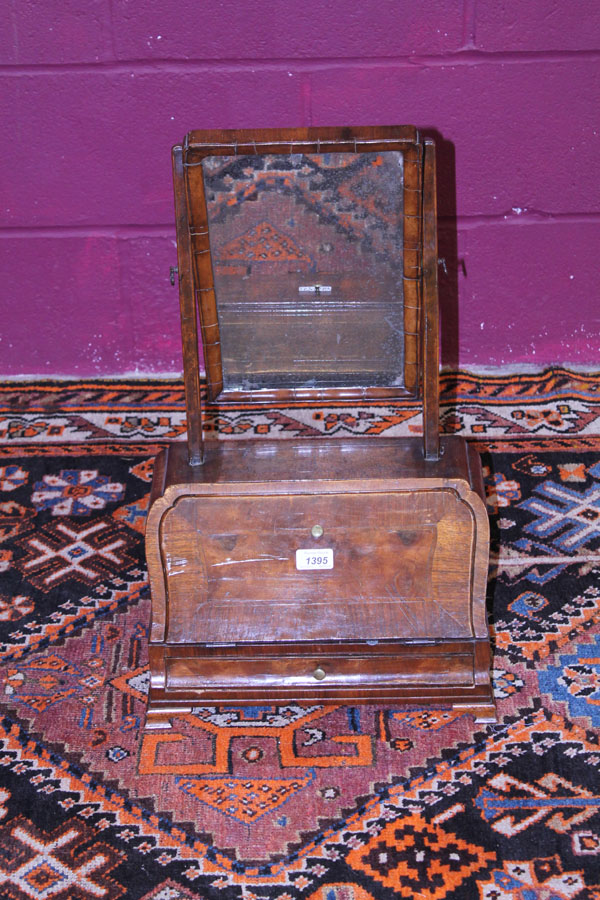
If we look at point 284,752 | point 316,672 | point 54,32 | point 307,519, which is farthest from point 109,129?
point 284,752

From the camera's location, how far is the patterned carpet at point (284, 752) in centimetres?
235

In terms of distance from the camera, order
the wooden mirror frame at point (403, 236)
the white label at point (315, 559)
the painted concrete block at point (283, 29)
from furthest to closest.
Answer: the painted concrete block at point (283, 29) → the white label at point (315, 559) → the wooden mirror frame at point (403, 236)

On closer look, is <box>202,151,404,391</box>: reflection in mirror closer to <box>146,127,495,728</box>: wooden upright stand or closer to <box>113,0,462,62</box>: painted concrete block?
<box>146,127,495,728</box>: wooden upright stand

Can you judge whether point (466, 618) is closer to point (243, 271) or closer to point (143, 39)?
point (243, 271)

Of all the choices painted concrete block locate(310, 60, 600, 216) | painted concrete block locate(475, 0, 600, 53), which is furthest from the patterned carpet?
painted concrete block locate(475, 0, 600, 53)

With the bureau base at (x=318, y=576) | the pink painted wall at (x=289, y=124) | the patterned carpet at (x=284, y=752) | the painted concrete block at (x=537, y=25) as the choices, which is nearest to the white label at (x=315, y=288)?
the bureau base at (x=318, y=576)

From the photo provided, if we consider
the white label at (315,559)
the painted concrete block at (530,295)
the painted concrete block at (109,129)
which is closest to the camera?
the white label at (315,559)

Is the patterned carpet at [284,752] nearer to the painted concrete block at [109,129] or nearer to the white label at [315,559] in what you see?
the white label at [315,559]

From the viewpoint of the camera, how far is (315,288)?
267cm

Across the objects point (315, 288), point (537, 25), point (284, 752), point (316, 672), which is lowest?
point (284, 752)

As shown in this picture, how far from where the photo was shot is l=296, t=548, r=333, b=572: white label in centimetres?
259

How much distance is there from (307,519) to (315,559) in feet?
0.32

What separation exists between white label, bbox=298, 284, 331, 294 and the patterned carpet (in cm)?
94

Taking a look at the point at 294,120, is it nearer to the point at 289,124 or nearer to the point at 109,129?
the point at 289,124
